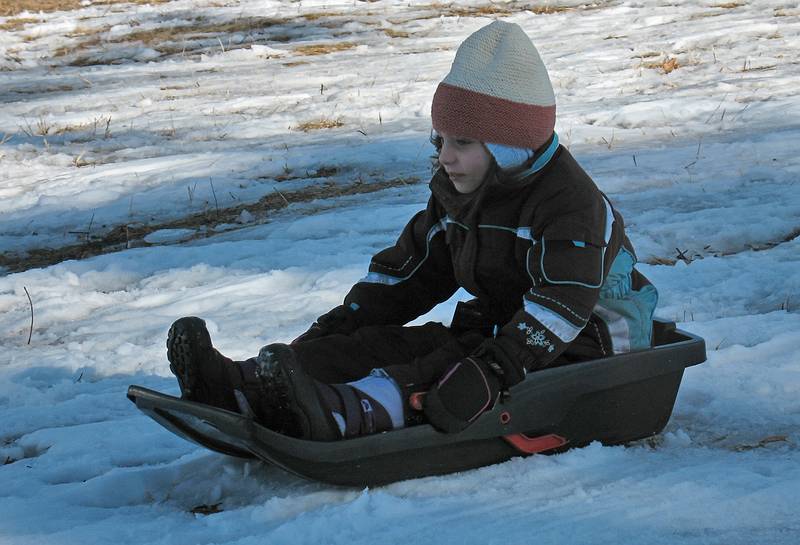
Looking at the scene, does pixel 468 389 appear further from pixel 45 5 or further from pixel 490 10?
pixel 45 5

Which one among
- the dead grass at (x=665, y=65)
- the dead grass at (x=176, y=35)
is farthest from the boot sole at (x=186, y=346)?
the dead grass at (x=176, y=35)

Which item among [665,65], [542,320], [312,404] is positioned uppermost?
[542,320]

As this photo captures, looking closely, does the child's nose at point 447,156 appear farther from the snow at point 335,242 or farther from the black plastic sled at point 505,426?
the snow at point 335,242

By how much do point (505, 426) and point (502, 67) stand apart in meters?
0.90

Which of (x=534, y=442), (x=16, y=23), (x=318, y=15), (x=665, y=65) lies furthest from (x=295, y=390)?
(x=16, y=23)

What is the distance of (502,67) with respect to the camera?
8.35 ft

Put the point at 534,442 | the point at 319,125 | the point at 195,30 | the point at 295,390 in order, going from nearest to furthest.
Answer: the point at 295,390, the point at 534,442, the point at 319,125, the point at 195,30

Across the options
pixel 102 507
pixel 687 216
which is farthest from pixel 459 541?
pixel 687 216

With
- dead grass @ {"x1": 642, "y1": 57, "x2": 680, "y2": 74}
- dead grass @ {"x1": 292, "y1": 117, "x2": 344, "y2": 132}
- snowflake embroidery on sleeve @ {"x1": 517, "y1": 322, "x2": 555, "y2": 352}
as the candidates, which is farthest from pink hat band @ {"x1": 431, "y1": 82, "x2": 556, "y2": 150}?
dead grass @ {"x1": 642, "y1": 57, "x2": 680, "y2": 74}

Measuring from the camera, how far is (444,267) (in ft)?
9.50

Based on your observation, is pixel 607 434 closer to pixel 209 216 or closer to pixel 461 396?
pixel 461 396

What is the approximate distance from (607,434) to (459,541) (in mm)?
671

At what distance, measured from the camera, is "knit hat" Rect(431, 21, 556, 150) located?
254 cm

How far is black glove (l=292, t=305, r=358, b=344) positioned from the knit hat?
2.01 ft
